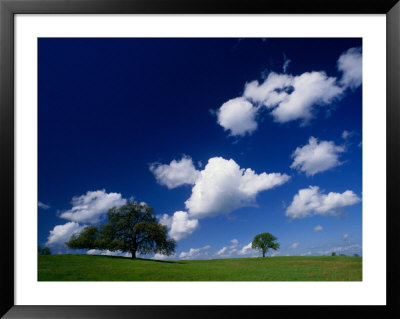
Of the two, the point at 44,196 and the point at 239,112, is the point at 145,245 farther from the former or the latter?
the point at 239,112

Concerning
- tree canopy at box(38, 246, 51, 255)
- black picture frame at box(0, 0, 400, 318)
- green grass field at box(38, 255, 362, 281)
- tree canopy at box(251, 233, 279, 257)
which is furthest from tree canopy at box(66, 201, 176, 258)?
black picture frame at box(0, 0, 400, 318)

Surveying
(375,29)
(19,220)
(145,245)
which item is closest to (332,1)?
(375,29)

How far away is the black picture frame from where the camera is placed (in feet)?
8.47

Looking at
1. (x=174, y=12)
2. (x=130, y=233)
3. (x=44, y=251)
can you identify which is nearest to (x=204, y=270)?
(x=44, y=251)

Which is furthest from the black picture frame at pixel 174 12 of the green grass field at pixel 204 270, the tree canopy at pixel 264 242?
the tree canopy at pixel 264 242

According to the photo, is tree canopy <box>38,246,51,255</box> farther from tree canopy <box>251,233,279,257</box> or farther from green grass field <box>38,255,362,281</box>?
tree canopy <box>251,233,279,257</box>

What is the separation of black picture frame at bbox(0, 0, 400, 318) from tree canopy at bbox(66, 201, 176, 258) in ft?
6.11

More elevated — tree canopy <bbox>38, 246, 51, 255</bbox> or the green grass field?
tree canopy <bbox>38, 246, 51, 255</bbox>

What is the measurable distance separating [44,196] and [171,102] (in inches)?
87.0

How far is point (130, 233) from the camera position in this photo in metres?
5.70

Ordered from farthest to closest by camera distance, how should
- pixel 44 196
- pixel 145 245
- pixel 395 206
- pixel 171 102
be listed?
pixel 145 245, pixel 171 102, pixel 44 196, pixel 395 206

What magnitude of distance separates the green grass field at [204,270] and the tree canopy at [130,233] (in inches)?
26.8

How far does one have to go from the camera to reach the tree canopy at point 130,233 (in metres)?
4.72

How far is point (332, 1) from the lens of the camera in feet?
8.80
